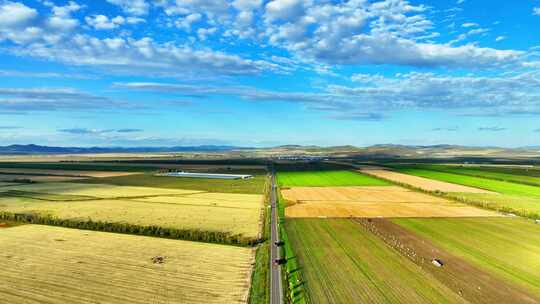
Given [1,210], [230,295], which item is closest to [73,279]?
[230,295]

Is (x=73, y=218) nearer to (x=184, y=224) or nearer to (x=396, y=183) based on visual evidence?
(x=184, y=224)

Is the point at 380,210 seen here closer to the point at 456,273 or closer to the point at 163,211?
the point at 456,273

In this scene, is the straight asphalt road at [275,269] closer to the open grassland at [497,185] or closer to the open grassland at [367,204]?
the open grassland at [367,204]

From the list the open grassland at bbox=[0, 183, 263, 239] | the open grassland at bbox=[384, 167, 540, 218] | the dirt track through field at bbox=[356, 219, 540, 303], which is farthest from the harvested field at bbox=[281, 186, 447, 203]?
the dirt track through field at bbox=[356, 219, 540, 303]

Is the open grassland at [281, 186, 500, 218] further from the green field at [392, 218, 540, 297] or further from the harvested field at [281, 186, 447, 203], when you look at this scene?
the green field at [392, 218, 540, 297]

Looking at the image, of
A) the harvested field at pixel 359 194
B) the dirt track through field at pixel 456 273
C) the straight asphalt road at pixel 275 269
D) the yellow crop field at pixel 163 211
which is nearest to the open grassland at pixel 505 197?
the harvested field at pixel 359 194
